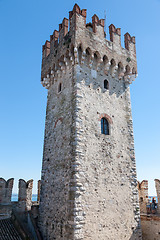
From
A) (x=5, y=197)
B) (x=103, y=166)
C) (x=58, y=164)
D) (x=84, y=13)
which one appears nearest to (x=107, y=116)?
(x=103, y=166)

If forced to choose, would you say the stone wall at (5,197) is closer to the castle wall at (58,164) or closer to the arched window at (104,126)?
the castle wall at (58,164)

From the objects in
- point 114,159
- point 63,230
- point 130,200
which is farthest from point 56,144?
point 130,200

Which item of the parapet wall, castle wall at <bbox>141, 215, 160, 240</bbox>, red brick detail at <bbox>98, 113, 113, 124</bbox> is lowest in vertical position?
castle wall at <bbox>141, 215, 160, 240</bbox>

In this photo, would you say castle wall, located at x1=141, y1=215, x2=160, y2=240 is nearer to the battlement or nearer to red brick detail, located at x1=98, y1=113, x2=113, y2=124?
red brick detail, located at x1=98, y1=113, x2=113, y2=124

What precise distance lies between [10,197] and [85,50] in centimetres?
820

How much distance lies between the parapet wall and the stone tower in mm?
829

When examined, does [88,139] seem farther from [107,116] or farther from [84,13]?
[84,13]

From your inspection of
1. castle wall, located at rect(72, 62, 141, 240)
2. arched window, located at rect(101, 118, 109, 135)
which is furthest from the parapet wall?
arched window, located at rect(101, 118, 109, 135)

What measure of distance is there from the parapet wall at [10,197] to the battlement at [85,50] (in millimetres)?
5845

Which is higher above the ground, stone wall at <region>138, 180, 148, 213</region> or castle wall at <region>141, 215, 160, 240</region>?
stone wall at <region>138, 180, 148, 213</region>

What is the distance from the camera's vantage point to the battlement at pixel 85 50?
400 inches

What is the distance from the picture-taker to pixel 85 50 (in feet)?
33.6

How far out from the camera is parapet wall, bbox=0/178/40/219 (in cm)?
977

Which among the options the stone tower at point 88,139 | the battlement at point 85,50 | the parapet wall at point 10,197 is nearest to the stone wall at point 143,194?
the stone tower at point 88,139
